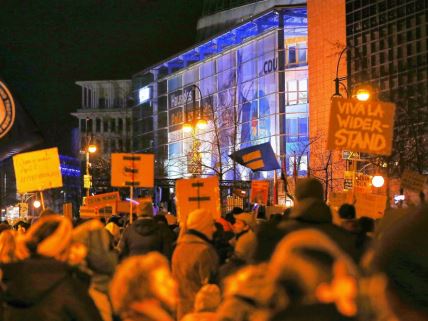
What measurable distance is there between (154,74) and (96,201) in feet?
185

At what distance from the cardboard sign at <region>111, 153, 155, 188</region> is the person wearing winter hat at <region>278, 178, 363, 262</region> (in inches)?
373

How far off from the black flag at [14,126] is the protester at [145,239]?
146cm

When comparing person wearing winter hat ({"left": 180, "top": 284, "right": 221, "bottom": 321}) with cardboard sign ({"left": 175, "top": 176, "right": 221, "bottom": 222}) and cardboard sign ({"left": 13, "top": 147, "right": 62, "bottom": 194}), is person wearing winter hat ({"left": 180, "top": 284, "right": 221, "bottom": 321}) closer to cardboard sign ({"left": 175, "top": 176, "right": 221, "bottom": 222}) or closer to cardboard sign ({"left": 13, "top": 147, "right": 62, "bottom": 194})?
cardboard sign ({"left": 175, "top": 176, "right": 221, "bottom": 222})

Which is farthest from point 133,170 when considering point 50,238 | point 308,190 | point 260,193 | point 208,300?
point 308,190

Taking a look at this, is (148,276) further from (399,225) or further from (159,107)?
A: (159,107)

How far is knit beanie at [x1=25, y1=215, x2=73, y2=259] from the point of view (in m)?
4.22

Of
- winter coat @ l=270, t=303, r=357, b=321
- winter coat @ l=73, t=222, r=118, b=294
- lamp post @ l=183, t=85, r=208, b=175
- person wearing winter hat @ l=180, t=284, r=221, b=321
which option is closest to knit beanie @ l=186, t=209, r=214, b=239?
winter coat @ l=73, t=222, r=118, b=294

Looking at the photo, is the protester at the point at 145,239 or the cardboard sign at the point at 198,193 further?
the cardboard sign at the point at 198,193

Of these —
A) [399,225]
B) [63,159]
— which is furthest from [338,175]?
[63,159]

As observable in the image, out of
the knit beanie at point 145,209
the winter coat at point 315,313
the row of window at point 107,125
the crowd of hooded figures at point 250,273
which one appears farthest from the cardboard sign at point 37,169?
the row of window at point 107,125

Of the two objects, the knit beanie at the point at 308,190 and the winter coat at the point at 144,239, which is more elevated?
the knit beanie at the point at 308,190

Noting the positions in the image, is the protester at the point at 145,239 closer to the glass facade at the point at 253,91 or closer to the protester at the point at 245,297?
the protester at the point at 245,297

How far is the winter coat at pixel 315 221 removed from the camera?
3.84 m

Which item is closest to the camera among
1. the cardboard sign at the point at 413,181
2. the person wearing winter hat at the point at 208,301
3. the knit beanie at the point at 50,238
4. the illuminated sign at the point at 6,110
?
the knit beanie at the point at 50,238
